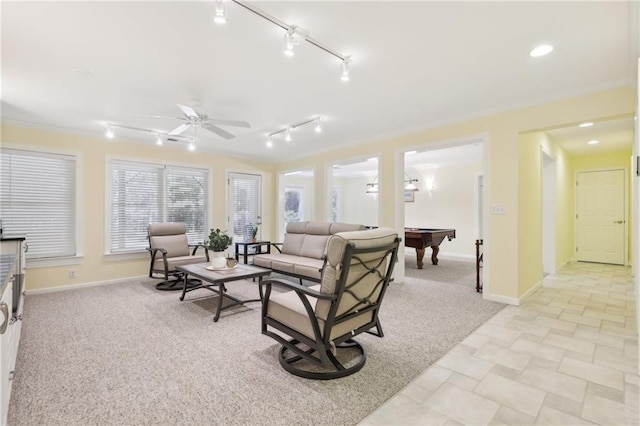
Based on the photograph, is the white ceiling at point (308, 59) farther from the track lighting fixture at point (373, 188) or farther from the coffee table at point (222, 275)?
the track lighting fixture at point (373, 188)

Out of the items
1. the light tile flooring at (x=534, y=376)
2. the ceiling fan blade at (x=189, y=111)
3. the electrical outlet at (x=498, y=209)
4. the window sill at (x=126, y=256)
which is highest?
the ceiling fan blade at (x=189, y=111)

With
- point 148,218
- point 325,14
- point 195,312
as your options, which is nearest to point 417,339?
point 195,312

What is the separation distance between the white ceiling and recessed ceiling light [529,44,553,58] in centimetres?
6

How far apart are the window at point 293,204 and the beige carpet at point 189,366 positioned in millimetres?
6490

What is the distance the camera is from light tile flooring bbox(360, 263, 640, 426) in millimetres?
1721

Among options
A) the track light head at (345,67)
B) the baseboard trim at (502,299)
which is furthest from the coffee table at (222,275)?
the baseboard trim at (502,299)

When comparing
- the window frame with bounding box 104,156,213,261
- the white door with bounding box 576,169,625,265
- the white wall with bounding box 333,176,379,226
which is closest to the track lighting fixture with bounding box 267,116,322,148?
the window frame with bounding box 104,156,213,261

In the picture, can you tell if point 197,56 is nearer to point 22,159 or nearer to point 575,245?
point 22,159

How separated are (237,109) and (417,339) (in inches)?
128

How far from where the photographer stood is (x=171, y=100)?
11.4ft

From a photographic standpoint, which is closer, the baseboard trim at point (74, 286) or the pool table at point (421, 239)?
the baseboard trim at point (74, 286)

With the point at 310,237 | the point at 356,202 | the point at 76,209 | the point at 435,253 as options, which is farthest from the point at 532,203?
the point at 76,209

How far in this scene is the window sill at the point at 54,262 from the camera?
14.0ft

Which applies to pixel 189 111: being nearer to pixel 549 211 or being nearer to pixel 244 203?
pixel 244 203
